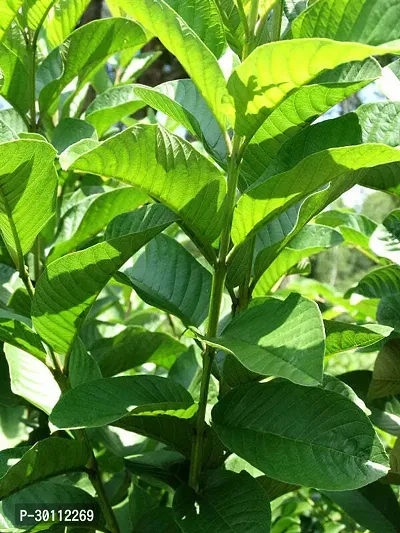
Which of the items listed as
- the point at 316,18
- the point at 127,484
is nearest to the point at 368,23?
the point at 316,18

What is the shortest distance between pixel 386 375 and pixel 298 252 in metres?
0.22

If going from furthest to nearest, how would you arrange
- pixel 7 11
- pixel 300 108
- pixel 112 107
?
pixel 112 107 < pixel 7 11 < pixel 300 108

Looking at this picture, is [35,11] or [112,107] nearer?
[35,11]

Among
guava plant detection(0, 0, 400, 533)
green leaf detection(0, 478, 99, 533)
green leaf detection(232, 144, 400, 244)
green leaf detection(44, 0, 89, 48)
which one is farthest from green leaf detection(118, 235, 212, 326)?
green leaf detection(44, 0, 89, 48)

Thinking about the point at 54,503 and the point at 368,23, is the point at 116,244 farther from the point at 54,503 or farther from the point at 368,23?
the point at 54,503

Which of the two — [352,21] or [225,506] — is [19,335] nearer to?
[225,506]

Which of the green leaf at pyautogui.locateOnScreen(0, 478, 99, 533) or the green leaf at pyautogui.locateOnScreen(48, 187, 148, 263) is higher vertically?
the green leaf at pyautogui.locateOnScreen(48, 187, 148, 263)

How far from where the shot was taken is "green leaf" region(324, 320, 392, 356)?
0.81m

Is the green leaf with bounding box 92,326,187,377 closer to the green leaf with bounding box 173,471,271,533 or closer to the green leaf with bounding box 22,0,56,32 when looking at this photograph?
the green leaf with bounding box 173,471,271,533

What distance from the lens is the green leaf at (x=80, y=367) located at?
3.16 feet

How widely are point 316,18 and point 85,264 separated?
37 cm

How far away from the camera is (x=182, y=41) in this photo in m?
0.70

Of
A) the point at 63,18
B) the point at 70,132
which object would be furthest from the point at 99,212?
the point at 63,18

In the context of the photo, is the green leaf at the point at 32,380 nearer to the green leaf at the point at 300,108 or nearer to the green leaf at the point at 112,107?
the green leaf at the point at 300,108
